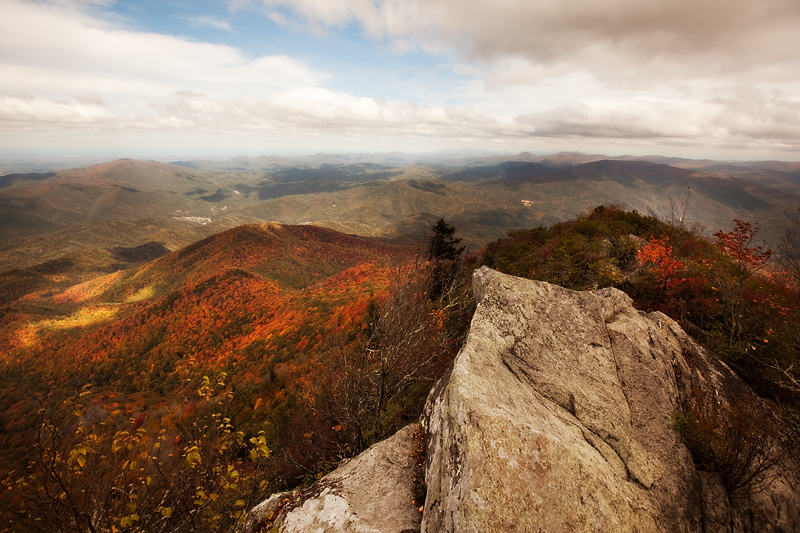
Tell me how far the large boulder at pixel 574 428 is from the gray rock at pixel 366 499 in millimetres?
1090

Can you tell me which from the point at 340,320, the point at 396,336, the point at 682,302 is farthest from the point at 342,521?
the point at 340,320

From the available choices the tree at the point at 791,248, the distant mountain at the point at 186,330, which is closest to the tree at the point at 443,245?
the distant mountain at the point at 186,330

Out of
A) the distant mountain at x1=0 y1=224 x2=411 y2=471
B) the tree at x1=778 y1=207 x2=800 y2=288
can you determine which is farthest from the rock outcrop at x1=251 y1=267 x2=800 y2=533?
the distant mountain at x1=0 y1=224 x2=411 y2=471

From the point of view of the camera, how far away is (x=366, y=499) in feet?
26.0

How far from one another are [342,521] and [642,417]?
8.83 metres

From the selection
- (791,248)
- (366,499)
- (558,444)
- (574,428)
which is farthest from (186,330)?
(791,248)

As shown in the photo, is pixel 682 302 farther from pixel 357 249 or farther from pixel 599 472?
pixel 357 249

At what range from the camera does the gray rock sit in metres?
7.26

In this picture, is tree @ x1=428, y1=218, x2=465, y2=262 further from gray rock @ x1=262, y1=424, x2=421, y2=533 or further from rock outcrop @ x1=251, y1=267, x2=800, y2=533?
gray rock @ x1=262, y1=424, x2=421, y2=533

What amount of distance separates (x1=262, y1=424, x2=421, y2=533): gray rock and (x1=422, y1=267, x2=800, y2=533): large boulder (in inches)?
42.9

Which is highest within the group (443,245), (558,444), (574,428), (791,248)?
(791,248)

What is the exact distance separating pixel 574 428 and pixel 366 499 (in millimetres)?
5822

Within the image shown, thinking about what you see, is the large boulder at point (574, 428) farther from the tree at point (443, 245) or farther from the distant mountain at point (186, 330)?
the tree at point (443, 245)

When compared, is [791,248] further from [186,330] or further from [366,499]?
[186,330]
